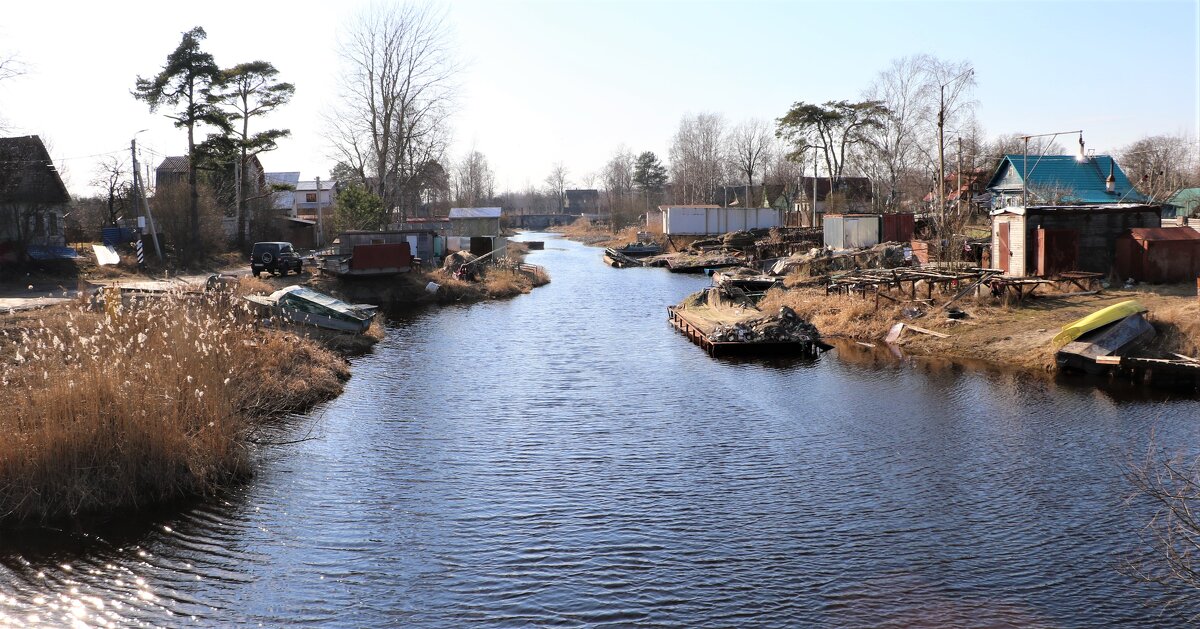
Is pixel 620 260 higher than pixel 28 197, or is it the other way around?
pixel 28 197

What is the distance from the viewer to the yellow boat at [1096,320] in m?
21.6

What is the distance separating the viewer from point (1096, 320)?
21.9 meters

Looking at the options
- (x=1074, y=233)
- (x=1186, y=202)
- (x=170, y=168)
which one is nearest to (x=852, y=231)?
(x=1186, y=202)

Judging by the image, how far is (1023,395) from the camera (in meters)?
19.8

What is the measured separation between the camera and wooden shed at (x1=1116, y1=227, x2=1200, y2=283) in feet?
86.4

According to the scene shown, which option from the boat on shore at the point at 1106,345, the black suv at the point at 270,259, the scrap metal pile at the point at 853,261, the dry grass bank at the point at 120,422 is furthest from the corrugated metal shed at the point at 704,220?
the dry grass bank at the point at 120,422

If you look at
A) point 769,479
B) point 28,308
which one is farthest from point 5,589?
point 28,308

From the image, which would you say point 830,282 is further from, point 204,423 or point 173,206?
point 173,206

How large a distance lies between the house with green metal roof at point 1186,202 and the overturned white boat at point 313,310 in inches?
1757

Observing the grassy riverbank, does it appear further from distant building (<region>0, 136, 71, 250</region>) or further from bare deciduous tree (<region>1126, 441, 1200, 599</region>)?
bare deciduous tree (<region>1126, 441, 1200, 599</region>)

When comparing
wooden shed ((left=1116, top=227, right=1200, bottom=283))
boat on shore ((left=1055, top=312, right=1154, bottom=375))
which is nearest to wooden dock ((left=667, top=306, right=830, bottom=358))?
boat on shore ((left=1055, top=312, right=1154, bottom=375))

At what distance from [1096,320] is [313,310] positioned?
68.2ft

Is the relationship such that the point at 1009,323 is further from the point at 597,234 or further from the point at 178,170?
the point at 597,234

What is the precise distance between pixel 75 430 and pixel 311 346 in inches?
446
